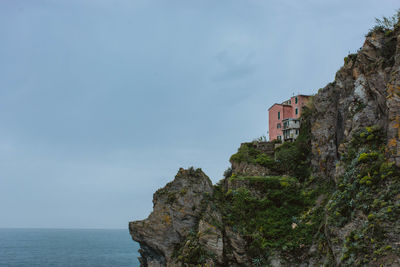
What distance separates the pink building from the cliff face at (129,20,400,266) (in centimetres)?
606

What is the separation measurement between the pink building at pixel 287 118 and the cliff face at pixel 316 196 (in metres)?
6.06

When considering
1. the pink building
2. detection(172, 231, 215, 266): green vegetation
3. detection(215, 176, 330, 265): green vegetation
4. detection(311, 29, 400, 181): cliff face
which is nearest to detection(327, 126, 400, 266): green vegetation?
detection(311, 29, 400, 181): cliff face

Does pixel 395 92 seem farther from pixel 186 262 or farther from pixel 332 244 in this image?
pixel 186 262

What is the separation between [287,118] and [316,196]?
63.0ft

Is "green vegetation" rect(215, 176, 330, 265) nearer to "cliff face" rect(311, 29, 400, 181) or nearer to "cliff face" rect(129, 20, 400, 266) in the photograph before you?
"cliff face" rect(129, 20, 400, 266)

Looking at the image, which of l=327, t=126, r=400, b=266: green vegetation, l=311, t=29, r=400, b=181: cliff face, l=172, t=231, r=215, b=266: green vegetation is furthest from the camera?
l=172, t=231, r=215, b=266: green vegetation

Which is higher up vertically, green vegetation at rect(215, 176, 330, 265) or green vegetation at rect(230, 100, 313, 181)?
green vegetation at rect(230, 100, 313, 181)

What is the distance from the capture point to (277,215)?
115 feet

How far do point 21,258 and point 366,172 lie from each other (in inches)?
4267

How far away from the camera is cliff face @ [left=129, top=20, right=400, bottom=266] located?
934 inches

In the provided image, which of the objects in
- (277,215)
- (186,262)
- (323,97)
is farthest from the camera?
(323,97)

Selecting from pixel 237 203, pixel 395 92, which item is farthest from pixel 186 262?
pixel 395 92

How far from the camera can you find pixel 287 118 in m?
52.2

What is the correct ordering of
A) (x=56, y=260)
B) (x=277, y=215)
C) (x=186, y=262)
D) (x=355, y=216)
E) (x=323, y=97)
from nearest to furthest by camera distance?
(x=355, y=216) < (x=186, y=262) < (x=277, y=215) < (x=323, y=97) < (x=56, y=260)
